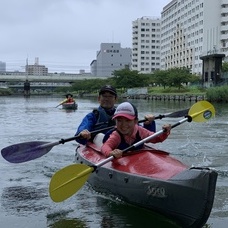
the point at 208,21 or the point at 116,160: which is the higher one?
the point at 208,21

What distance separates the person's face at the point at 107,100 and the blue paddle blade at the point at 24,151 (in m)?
→ 1.41

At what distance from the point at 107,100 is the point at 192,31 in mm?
103481

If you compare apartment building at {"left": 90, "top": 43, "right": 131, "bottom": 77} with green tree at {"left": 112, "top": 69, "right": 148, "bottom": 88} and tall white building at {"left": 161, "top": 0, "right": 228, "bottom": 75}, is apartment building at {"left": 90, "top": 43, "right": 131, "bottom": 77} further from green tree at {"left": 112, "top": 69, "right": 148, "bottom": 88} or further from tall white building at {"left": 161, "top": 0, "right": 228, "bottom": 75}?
green tree at {"left": 112, "top": 69, "right": 148, "bottom": 88}

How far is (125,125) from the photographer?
20.3ft

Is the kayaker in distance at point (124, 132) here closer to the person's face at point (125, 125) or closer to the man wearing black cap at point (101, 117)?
the person's face at point (125, 125)

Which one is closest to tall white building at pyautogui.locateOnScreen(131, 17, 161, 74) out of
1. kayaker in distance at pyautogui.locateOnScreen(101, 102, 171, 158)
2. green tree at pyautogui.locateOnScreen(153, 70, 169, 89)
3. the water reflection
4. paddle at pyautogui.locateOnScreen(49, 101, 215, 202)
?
green tree at pyautogui.locateOnScreen(153, 70, 169, 89)

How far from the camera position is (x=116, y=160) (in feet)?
20.3

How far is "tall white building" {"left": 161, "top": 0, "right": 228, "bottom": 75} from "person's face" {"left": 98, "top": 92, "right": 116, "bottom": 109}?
248 feet

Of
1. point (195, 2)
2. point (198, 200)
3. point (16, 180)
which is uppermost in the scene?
point (195, 2)

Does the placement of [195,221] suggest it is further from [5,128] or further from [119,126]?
[5,128]

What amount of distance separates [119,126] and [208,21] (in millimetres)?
97476

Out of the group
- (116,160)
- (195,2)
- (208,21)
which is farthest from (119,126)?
(195,2)

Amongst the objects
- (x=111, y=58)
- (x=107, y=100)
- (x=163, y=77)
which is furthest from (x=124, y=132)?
(x=111, y=58)

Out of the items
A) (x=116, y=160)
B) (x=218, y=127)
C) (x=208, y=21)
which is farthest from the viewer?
(x=208, y=21)
